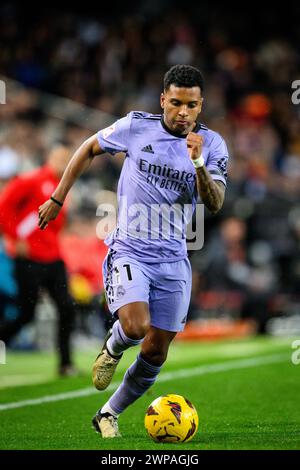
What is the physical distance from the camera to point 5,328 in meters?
11.7

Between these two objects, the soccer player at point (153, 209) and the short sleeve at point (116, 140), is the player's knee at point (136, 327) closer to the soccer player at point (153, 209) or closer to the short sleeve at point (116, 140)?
the soccer player at point (153, 209)

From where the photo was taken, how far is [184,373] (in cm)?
1198

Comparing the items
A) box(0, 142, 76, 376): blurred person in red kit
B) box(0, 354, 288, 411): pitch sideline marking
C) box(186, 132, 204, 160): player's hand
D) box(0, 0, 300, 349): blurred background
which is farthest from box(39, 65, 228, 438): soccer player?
box(0, 0, 300, 349): blurred background

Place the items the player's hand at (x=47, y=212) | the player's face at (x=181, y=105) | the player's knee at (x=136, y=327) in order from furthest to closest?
the player's hand at (x=47, y=212), the player's face at (x=181, y=105), the player's knee at (x=136, y=327)

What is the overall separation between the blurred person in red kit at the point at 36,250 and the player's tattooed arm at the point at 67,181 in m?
4.28

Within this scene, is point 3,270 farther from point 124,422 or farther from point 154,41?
Result: point 154,41

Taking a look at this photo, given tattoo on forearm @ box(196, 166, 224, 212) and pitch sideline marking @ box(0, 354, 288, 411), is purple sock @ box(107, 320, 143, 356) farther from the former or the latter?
pitch sideline marking @ box(0, 354, 288, 411)

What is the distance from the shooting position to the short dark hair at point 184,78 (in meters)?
6.99

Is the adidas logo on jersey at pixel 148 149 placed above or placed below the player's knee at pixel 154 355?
above

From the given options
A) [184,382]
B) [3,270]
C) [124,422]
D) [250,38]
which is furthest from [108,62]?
[124,422]

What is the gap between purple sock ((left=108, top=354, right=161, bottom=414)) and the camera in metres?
7.12

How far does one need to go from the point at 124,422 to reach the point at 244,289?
1007cm

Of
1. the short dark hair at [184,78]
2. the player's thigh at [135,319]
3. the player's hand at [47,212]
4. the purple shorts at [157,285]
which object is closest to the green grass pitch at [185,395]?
the player's thigh at [135,319]

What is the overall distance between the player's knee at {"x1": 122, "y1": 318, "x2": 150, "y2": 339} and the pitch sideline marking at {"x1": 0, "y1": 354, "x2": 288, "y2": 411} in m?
2.51
